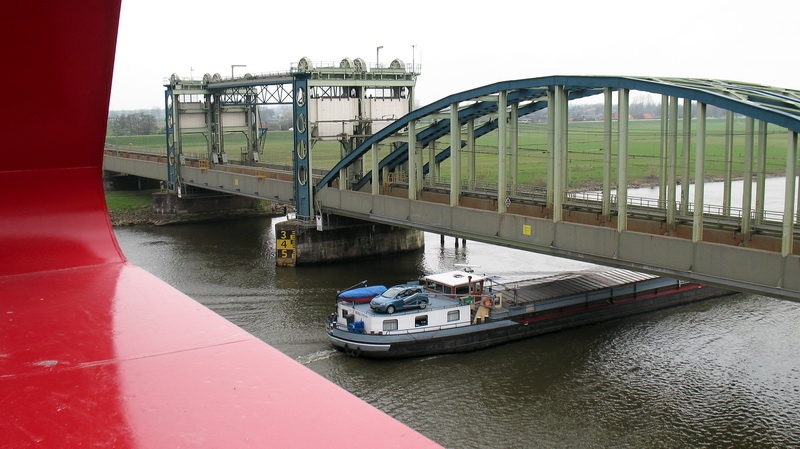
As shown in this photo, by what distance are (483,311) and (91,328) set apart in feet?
83.9

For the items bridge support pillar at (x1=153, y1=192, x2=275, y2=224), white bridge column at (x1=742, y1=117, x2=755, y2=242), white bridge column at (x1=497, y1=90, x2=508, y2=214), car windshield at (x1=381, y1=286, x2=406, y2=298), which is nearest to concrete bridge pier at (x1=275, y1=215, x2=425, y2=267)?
white bridge column at (x1=497, y1=90, x2=508, y2=214)

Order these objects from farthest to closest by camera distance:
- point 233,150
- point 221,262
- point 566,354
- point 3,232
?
point 233,150
point 221,262
point 566,354
point 3,232

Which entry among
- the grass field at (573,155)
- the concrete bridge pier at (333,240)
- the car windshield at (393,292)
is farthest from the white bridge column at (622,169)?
the grass field at (573,155)

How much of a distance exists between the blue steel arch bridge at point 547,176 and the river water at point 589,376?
3632mm

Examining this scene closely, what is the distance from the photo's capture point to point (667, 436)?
22266 millimetres

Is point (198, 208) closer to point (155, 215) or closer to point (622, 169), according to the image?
point (155, 215)

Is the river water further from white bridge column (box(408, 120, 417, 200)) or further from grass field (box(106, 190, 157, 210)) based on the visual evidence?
grass field (box(106, 190, 157, 210))

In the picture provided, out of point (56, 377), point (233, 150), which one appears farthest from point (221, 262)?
point (233, 150)

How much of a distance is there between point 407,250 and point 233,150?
95513 mm

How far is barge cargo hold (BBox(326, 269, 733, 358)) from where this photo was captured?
2923cm

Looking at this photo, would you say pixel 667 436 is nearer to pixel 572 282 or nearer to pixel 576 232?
pixel 576 232

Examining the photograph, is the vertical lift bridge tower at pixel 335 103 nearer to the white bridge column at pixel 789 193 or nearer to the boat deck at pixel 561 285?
the boat deck at pixel 561 285

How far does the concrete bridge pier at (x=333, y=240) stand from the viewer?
4619 cm

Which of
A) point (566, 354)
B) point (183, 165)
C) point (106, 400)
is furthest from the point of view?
point (183, 165)
